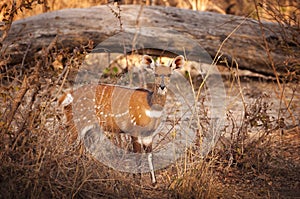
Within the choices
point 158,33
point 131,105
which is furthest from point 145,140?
point 158,33

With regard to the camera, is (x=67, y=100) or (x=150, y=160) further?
(x=67, y=100)

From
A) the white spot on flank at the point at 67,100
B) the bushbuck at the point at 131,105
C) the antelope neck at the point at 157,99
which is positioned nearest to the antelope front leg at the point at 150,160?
the bushbuck at the point at 131,105

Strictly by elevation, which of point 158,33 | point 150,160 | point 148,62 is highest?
point 148,62

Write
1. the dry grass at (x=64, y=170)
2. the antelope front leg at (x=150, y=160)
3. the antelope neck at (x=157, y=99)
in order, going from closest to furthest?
the dry grass at (x=64, y=170) < the antelope front leg at (x=150, y=160) < the antelope neck at (x=157, y=99)

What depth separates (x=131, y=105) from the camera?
5.20m

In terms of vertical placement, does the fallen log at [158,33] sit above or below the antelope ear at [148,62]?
below

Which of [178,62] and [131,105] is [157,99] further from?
[178,62]

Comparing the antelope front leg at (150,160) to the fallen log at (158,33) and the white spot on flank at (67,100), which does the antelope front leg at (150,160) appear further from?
the fallen log at (158,33)

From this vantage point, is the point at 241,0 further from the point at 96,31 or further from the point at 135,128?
the point at 135,128

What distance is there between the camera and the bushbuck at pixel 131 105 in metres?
5.05

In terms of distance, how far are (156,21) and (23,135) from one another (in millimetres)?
4608

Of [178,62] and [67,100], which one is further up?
[178,62]

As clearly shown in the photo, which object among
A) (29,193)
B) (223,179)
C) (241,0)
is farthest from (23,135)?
(241,0)

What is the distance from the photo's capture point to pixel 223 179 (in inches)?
197
